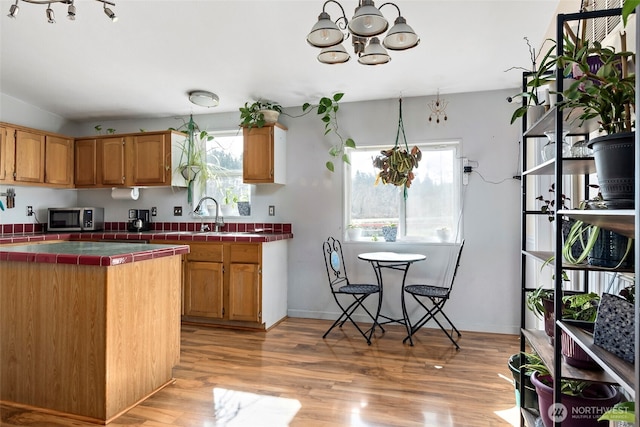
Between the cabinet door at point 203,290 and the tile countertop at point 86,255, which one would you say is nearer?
the tile countertop at point 86,255

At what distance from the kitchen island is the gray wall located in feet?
6.57

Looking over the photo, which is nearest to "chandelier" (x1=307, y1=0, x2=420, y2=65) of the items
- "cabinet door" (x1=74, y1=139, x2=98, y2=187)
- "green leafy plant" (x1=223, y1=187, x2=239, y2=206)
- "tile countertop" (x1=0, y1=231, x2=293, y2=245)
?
"tile countertop" (x1=0, y1=231, x2=293, y2=245)

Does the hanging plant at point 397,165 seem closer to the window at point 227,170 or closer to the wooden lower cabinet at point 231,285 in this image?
the wooden lower cabinet at point 231,285

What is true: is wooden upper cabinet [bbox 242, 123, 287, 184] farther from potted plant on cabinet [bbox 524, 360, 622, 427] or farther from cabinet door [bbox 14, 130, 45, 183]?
potted plant on cabinet [bbox 524, 360, 622, 427]

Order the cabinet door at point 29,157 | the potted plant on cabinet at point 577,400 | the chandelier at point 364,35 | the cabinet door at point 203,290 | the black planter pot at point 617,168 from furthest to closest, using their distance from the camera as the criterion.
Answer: the cabinet door at point 29,157, the cabinet door at point 203,290, the chandelier at point 364,35, the potted plant on cabinet at point 577,400, the black planter pot at point 617,168

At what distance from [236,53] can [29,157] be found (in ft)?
9.40

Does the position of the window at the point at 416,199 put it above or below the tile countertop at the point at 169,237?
above

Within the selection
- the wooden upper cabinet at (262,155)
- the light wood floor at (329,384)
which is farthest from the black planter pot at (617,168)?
the wooden upper cabinet at (262,155)

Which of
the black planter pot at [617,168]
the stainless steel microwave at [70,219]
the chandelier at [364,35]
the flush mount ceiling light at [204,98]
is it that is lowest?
the stainless steel microwave at [70,219]

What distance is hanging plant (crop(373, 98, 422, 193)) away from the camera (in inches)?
144

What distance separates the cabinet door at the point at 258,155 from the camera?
390 cm

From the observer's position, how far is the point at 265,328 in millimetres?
3648

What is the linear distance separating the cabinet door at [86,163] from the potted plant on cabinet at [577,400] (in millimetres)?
4865

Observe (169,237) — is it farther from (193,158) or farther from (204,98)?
(204,98)
